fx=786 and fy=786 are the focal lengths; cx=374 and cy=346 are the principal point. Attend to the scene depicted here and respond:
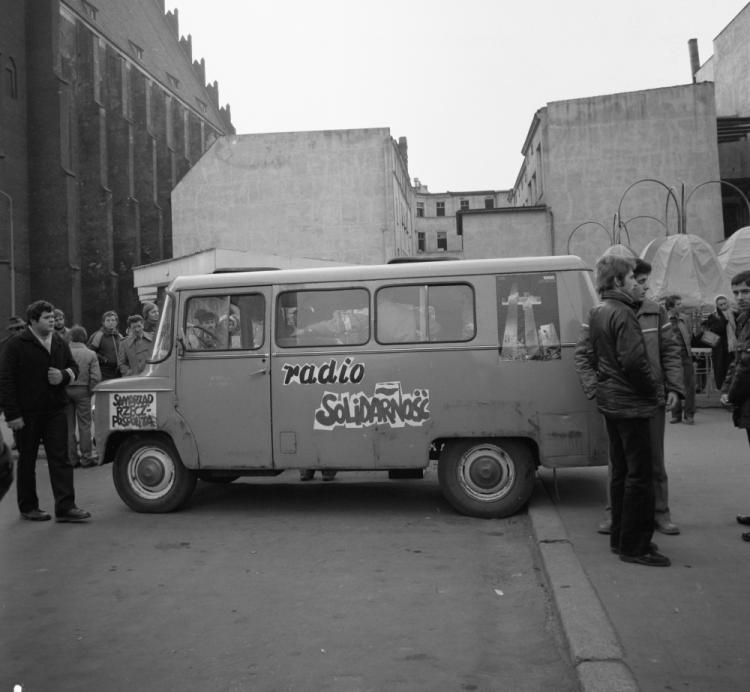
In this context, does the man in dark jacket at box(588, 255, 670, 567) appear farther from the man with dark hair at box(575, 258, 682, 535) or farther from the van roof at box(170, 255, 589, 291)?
the van roof at box(170, 255, 589, 291)

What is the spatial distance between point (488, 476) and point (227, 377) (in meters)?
2.63

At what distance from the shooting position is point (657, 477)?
6.20 meters

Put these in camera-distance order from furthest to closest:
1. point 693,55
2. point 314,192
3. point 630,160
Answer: point 693,55, point 314,192, point 630,160

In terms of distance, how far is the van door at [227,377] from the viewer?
7.46 metres

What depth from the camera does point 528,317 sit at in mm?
7062

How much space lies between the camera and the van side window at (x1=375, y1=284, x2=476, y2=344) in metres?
7.17

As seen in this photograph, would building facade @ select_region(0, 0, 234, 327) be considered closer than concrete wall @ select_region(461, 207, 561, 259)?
No

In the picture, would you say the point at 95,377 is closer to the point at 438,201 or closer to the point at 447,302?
the point at 447,302

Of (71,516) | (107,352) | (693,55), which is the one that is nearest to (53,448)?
(71,516)

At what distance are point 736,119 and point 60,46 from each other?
1459 inches

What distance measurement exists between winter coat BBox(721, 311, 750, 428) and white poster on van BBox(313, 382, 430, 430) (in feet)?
8.39

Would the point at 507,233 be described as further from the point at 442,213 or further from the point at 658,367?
the point at 442,213

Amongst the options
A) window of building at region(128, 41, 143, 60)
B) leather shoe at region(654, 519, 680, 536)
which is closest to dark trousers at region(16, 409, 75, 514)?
leather shoe at region(654, 519, 680, 536)

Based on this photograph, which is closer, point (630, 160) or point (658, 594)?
point (658, 594)
